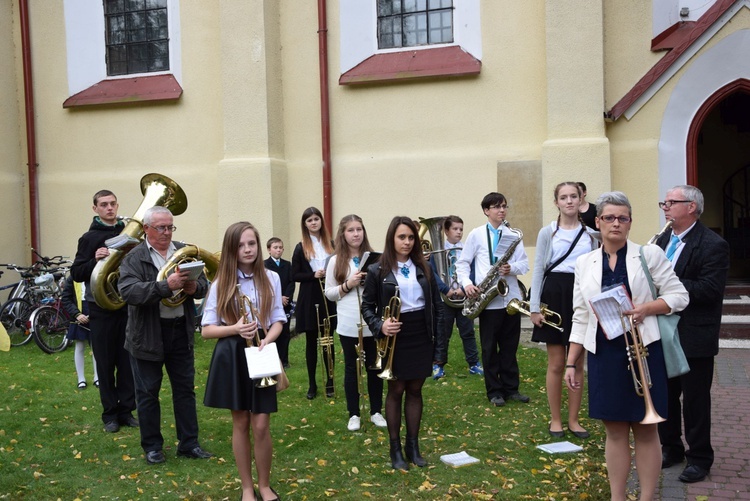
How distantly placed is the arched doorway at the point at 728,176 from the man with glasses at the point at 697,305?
10.1 meters

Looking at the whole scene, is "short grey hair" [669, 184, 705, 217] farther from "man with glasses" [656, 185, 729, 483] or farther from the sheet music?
the sheet music

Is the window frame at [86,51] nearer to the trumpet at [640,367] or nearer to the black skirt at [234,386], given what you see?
the black skirt at [234,386]

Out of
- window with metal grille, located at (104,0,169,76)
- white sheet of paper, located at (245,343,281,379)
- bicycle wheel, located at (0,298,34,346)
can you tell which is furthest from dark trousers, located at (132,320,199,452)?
window with metal grille, located at (104,0,169,76)

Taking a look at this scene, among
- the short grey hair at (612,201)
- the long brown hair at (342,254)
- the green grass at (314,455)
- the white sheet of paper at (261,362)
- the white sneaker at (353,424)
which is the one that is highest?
the short grey hair at (612,201)

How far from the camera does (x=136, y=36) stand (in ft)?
46.5

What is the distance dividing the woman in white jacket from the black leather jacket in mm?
1348

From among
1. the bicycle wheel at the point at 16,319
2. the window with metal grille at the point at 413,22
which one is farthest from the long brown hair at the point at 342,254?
the bicycle wheel at the point at 16,319

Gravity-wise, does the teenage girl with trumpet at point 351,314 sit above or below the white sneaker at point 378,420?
above

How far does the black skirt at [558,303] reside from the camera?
6215mm

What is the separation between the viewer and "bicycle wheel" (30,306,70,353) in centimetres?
1105

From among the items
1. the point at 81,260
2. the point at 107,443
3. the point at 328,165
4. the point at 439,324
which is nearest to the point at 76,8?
the point at 328,165

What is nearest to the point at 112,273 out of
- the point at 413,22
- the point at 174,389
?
the point at 174,389

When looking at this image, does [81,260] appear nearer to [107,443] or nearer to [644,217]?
[107,443]

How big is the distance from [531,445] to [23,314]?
9.16 metres
